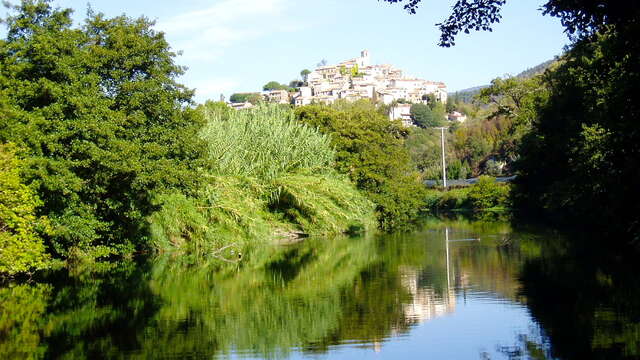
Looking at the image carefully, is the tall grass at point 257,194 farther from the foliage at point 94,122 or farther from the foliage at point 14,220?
the foliage at point 14,220

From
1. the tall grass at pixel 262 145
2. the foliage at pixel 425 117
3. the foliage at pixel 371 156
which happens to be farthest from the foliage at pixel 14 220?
the foliage at pixel 425 117

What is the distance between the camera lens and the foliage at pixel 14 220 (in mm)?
23281

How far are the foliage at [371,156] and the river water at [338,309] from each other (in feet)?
72.0

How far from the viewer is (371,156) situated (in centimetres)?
5331

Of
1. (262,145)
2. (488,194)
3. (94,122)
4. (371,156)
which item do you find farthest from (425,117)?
(94,122)

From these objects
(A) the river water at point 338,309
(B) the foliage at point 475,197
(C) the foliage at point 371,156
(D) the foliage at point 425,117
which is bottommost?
(A) the river water at point 338,309

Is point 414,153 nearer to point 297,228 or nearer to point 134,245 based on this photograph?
point 297,228

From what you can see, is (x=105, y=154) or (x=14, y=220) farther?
(x=105, y=154)

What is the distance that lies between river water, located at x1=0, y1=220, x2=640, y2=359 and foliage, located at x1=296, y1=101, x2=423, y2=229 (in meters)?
21.9

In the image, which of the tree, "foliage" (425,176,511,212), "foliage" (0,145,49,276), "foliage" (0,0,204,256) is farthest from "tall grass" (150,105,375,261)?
"foliage" (425,176,511,212)

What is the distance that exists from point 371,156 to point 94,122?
27.9 m

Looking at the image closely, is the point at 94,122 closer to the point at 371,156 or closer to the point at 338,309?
the point at 338,309

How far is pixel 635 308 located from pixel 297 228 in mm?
29664

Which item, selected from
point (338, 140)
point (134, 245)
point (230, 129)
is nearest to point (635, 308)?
point (134, 245)
